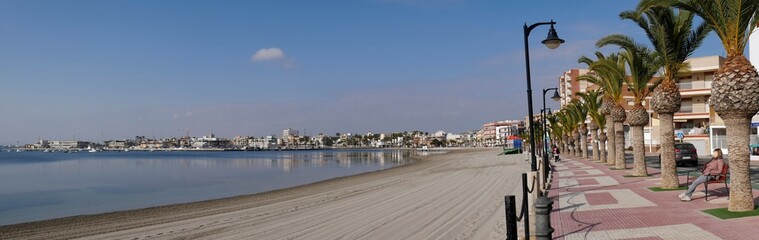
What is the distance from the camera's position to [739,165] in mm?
9766

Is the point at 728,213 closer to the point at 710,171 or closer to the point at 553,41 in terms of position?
the point at 710,171

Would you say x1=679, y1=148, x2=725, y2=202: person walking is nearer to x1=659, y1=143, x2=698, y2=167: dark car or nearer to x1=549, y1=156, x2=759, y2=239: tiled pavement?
x1=549, y1=156, x2=759, y2=239: tiled pavement

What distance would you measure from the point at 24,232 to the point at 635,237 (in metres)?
16.3

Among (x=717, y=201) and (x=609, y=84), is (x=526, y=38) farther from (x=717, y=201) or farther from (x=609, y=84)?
(x=609, y=84)

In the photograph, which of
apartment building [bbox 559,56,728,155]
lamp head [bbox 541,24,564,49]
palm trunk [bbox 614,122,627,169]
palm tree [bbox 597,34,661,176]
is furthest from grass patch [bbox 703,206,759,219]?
apartment building [bbox 559,56,728,155]

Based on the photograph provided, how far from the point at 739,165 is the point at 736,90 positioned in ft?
4.71

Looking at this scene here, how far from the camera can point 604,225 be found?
941 centimetres

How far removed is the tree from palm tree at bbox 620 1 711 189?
4.23 metres

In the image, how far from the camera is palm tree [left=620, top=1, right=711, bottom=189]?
556 inches

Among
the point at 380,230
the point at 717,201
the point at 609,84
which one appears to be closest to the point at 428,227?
the point at 380,230

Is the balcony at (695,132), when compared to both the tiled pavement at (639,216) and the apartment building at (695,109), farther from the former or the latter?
the tiled pavement at (639,216)

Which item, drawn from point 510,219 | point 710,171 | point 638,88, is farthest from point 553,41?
point 638,88

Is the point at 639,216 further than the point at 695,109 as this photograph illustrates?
No

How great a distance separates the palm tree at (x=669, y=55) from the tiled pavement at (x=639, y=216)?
97 centimetres
